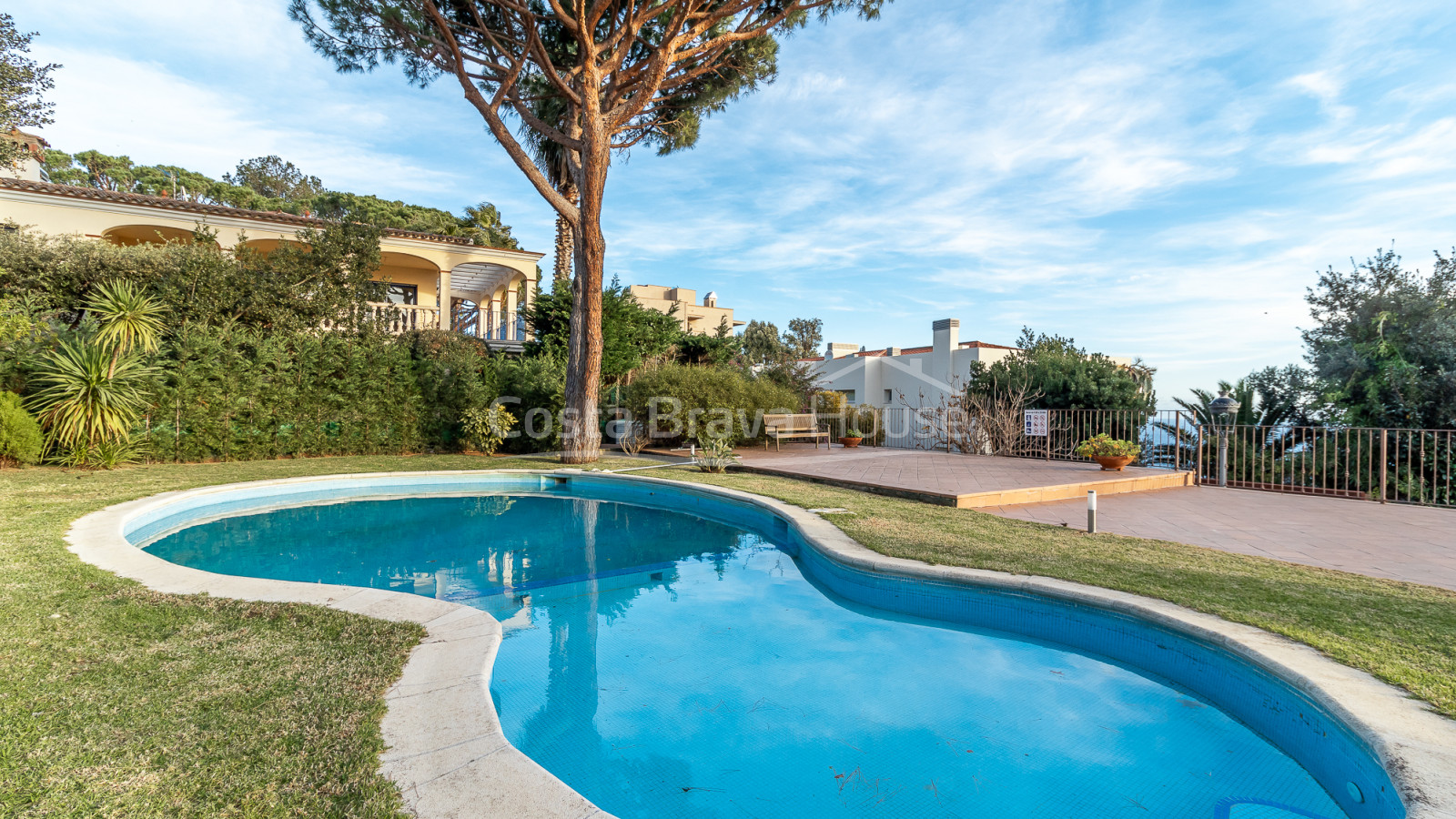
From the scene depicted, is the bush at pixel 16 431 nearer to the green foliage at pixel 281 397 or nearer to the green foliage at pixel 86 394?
the green foliage at pixel 86 394

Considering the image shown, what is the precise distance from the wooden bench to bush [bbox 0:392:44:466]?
12.6 meters

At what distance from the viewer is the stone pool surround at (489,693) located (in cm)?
185

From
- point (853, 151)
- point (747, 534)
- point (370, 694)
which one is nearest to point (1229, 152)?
point (853, 151)

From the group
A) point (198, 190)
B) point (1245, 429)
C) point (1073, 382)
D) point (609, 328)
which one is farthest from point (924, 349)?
point (198, 190)

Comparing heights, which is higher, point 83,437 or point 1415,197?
point 1415,197

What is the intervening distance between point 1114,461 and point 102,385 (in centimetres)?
1592

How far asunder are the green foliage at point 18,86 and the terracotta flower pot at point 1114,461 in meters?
17.5

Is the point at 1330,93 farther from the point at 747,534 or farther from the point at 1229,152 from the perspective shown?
the point at 747,534

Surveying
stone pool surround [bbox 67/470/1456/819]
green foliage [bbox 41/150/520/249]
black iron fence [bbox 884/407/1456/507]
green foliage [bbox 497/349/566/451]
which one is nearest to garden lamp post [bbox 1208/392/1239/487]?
black iron fence [bbox 884/407/1456/507]

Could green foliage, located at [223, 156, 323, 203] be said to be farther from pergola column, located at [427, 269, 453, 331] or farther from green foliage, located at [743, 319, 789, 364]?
pergola column, located at [427, 269, 453, 331]

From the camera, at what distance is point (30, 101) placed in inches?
385

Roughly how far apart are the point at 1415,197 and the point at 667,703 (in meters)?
16.3

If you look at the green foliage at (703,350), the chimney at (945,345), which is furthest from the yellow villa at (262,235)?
the chimney at (945,345)

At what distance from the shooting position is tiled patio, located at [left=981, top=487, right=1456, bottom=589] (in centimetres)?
489
